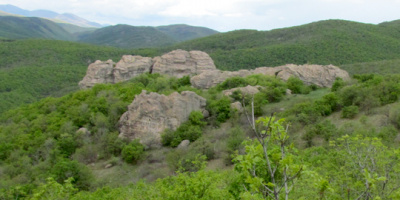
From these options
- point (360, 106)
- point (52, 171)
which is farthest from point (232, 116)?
point (52, 171)

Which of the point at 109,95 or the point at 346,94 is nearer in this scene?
the point at 346,94

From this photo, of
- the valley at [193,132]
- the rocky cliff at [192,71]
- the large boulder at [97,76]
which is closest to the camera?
the valley at [193,132]

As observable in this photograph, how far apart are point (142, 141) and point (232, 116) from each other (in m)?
8.44

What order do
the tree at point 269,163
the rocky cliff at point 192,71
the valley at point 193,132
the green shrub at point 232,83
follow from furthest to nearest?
the rocky cliff at point 192,71, the green shrub at point 232,83, the valley at point 193,132, the tree at point 269,163

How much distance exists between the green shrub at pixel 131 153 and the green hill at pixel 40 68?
47.0m

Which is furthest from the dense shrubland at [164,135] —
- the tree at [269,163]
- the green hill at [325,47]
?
the green hill at [325,47]

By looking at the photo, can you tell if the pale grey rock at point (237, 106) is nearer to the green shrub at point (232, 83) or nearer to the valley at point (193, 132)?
the valley at point (193, 132)

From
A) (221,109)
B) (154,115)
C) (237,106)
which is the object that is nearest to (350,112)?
(237,106)

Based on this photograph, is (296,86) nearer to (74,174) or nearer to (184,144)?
(184,144)

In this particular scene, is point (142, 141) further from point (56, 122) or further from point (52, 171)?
point (56, 122)

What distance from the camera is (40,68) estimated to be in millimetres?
83500

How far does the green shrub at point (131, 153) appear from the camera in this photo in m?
22.4

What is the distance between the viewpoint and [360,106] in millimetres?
24266

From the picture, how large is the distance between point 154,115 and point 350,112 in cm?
1559
